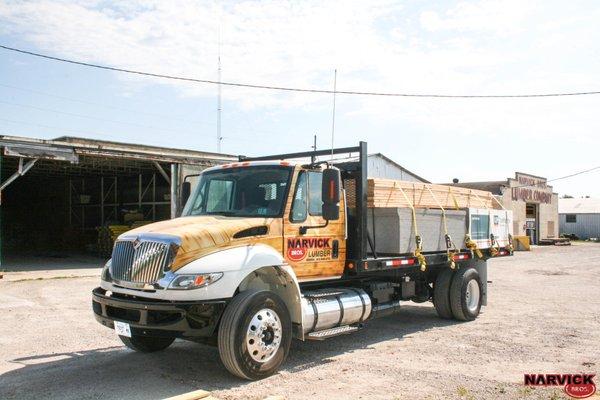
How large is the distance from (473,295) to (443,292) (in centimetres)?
77

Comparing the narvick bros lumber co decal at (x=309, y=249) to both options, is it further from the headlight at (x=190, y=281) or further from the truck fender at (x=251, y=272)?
the headlight at (x=190, y=281)

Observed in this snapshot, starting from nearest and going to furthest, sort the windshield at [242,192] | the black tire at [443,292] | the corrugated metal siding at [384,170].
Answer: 1. the windshield at [242,192]
2. the black tire at [443,292]
3. the corrugated metal siding at [384,170]

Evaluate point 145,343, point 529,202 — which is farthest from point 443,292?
point 529,202

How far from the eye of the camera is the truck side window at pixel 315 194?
7.30 meters

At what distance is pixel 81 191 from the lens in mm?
31625

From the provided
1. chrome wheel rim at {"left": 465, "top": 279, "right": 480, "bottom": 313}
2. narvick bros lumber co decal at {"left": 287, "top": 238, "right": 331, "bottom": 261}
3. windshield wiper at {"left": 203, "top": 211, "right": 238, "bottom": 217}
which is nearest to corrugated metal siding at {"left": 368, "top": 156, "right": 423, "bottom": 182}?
chrome wheel rim at {"left": 465, "top": 279, "right": 480, "bottom": 313}

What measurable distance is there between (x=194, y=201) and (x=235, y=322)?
2.31 meters

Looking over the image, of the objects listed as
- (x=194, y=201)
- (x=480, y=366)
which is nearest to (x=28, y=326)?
(x=194, y=201)

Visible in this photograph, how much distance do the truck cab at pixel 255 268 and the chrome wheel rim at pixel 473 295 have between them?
6.74 ft

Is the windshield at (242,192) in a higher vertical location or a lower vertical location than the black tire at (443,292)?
higher

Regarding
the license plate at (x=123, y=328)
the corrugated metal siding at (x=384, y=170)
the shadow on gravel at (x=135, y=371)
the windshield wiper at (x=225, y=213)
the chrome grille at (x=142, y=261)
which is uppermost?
the corrugated metal siding at (x=384, y=170)

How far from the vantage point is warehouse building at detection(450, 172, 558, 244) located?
40781 millimetres

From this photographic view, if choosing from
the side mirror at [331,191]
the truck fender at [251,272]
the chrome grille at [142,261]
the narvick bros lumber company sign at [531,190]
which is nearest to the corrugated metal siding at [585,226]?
the narvick bros lumber company sign at [531,190]
